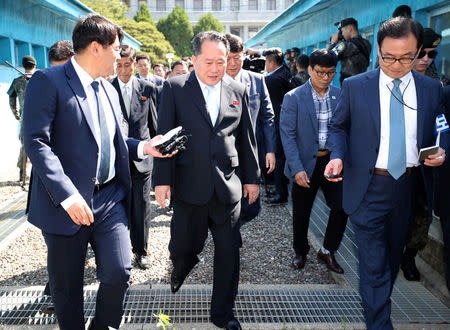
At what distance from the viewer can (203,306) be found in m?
3.73

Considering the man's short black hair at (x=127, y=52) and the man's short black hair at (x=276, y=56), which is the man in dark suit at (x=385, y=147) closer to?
the man's short black hair at (x=127, y=52)

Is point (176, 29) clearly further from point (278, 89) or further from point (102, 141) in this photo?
point (102, 141)

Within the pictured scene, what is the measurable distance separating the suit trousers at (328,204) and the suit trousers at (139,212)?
1626 millimetres

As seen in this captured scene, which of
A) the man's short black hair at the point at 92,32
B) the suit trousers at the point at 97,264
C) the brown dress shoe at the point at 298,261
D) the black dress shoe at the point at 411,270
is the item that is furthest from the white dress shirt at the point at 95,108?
the black dress shoe at the point at 411,270

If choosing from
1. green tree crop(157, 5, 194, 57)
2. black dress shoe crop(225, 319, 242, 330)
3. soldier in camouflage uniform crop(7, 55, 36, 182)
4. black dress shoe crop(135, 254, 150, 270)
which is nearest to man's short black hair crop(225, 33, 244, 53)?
black dress shoe crop(135, 254, 150, 270)

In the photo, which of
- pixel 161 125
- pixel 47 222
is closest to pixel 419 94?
pixel 161 125

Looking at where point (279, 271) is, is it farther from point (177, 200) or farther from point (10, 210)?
point (10, 210)

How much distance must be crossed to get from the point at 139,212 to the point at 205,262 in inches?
37.3

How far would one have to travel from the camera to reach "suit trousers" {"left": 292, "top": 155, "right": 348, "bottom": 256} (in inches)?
172

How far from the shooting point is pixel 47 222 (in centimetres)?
259

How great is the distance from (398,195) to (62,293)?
238 centimetres

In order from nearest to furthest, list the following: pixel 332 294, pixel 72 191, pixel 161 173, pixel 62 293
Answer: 1. pixel 72 191
2. pixel 62 293
3. pixel 161 173
4. pixel 332 294

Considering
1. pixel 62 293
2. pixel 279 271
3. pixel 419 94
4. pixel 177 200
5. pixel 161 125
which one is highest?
pixel 419 94

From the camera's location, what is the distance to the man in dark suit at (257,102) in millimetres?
4555
